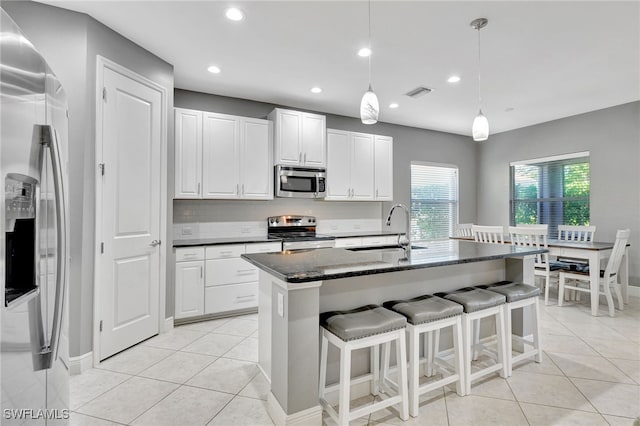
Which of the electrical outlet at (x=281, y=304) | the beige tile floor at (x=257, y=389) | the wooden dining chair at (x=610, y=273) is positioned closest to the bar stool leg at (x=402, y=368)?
the beige tile floor at (x=257, y=389)

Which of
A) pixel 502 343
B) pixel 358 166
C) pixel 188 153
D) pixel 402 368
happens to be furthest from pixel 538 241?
pixel 188 153

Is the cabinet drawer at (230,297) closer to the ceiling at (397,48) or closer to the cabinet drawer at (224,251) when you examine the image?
the cabinet drawer at (224,251)

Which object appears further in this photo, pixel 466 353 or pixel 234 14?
pixel 234 14

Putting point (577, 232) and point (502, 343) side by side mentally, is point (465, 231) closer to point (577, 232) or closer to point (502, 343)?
point (577, 232)

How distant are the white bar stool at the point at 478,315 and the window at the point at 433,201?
363cm

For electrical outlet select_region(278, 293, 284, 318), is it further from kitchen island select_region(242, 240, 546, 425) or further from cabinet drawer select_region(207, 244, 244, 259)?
cabinet drawer select_region(207, 244, 244, 259)

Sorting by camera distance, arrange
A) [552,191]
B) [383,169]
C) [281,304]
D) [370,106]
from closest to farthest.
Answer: [281,304], [370,106], [383,169], [552,191]

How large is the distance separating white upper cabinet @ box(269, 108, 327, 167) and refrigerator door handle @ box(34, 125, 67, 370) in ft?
10.0

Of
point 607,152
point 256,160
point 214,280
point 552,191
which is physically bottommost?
point 214,280

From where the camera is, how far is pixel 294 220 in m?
4.55

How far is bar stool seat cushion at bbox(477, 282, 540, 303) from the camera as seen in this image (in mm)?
2324

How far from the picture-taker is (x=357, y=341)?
168 cm

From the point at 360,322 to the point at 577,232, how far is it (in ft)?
15.8

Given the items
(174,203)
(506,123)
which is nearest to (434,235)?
(506,123)
